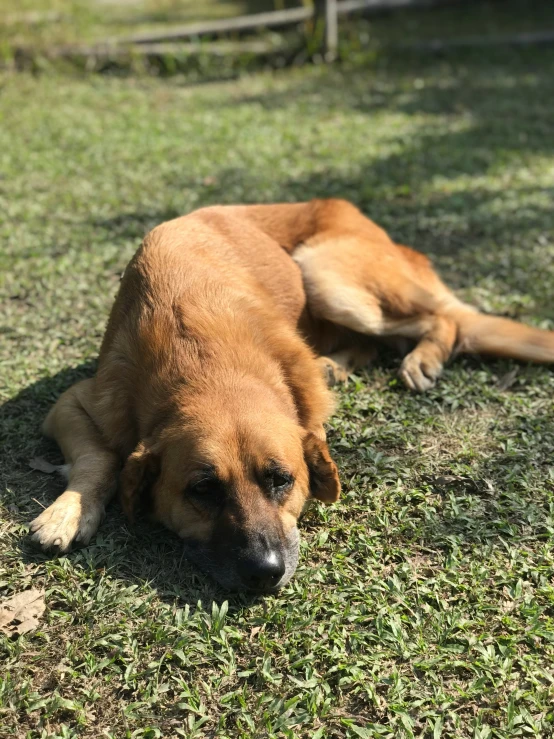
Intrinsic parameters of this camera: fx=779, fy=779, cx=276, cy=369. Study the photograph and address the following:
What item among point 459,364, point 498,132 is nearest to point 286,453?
point 459,364

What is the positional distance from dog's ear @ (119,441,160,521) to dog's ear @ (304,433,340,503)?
0.79 m

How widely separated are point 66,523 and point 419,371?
2.58 meters

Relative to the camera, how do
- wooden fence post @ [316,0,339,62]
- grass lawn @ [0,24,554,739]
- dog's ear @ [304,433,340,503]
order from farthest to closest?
1. wooden fence post @ [316,0,339,62]
2. dog's ear @ [304,433,340,503]
3. grass lawn @ [0,24,554,739]

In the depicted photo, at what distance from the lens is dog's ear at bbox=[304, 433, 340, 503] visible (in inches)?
158

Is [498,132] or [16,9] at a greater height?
[16,9]

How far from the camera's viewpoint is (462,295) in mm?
6484

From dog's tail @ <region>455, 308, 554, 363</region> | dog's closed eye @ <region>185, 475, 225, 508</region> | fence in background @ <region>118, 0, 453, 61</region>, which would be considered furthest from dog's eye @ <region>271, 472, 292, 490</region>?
fence in background @ <region>118, 0, 453, 61</region>

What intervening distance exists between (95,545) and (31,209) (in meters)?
4.88

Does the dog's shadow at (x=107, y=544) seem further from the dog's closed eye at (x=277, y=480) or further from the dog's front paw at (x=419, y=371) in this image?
the dog's front paw at (x=419, y=371)

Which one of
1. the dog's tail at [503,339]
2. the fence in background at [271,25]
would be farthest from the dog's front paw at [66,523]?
the fence in background at [271,25]

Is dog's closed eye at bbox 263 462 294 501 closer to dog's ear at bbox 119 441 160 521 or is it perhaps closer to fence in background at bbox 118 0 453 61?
dog's ear at bbox 119 441 160 521

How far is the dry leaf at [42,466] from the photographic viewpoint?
436 centimetres

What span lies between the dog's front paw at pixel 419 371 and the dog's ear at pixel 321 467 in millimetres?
1374

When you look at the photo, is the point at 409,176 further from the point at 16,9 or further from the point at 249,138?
the point at 16,9
